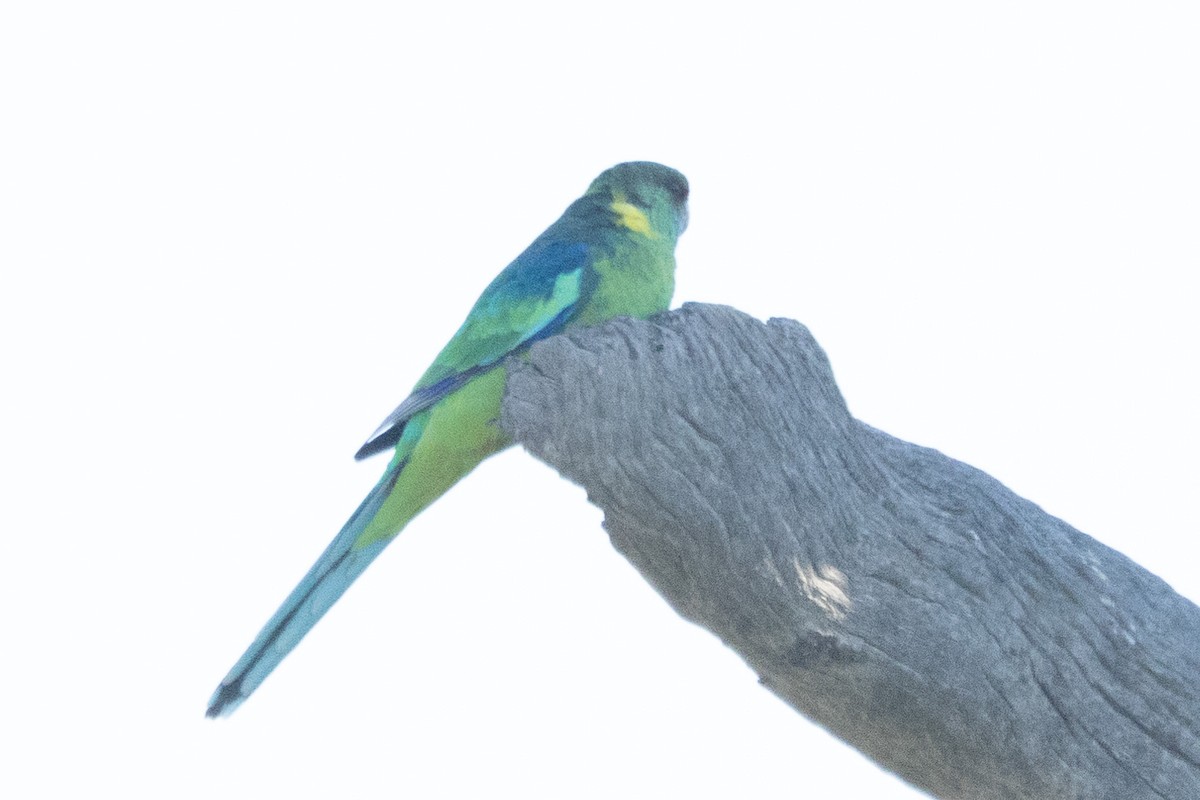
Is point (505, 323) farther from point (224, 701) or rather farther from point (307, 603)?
point (224, 701)

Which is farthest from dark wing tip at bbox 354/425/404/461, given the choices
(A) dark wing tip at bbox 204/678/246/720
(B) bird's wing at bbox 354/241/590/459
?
(A) dark wing tip at bbox 204/678/246/720

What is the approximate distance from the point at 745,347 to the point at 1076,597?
1.31 metres

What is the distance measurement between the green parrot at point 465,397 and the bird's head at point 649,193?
0.38 m

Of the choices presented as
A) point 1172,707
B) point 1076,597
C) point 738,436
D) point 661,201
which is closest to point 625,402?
point 738,436

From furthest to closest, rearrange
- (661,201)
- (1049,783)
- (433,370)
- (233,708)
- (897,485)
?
(661,201) → (433,370) → (233,708) → (897,485) → (1049,783)

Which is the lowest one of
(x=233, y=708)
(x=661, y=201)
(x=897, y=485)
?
(x=233, y=708)

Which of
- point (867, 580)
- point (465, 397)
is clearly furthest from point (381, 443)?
point (867, 580)

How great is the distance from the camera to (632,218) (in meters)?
6.27

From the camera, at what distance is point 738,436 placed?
13.7 feet

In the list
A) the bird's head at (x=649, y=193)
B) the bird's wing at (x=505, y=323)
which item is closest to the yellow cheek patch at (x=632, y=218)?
the bird's head at (x=649, y=193)

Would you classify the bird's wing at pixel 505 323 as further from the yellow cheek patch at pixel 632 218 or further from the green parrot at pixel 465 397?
the yellow cheek patch at pixel 632 218

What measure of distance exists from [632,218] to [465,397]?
4.26 ft

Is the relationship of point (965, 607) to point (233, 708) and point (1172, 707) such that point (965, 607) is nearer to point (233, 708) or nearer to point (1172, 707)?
point (1172, 707)

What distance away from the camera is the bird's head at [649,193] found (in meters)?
6.45
